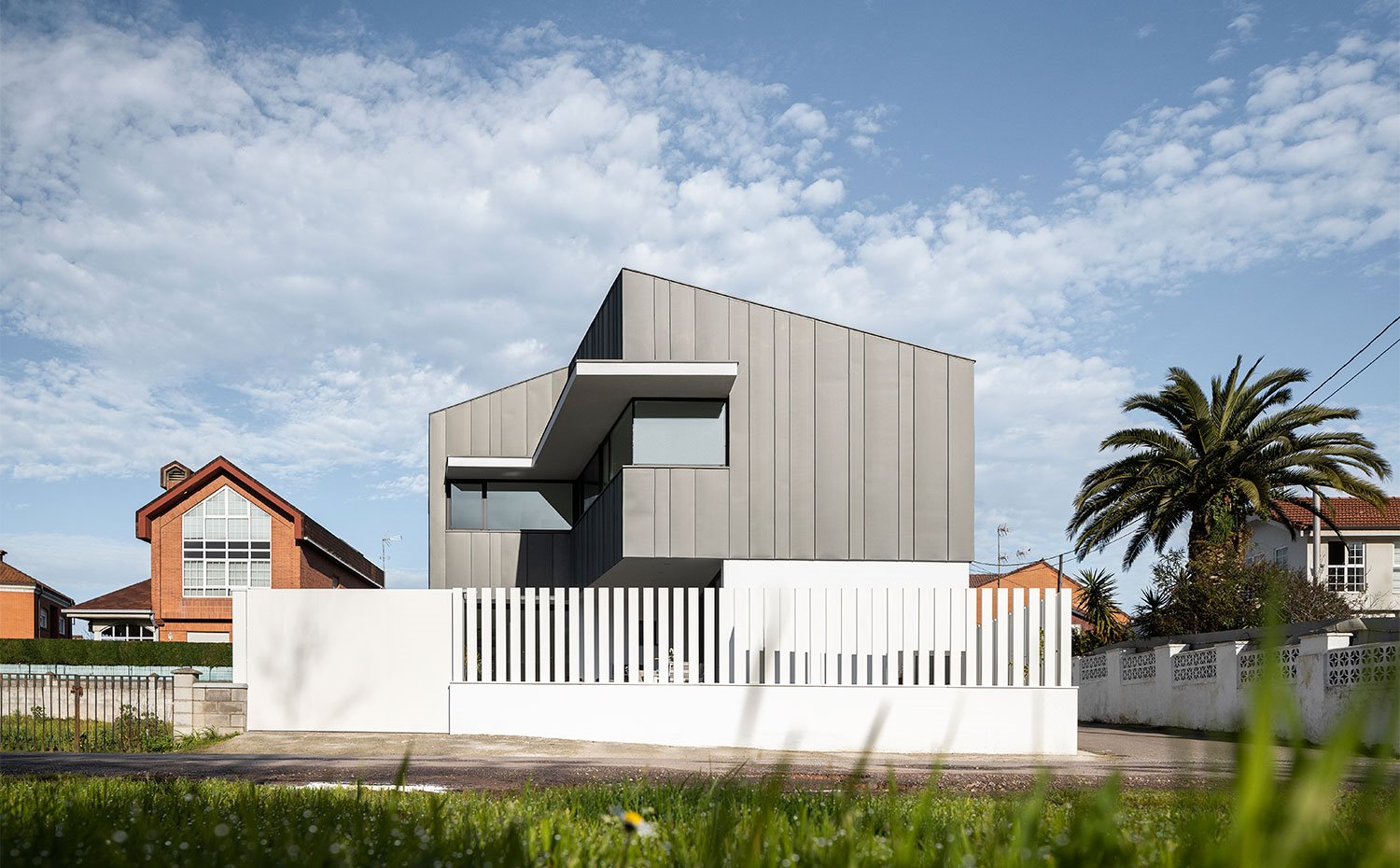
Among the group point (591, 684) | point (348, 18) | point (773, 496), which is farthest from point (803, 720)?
point (348, 18)

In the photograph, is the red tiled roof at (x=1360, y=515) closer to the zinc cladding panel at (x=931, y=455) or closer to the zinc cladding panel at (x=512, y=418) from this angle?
the zinc cladding panel at (x=931, y=455)

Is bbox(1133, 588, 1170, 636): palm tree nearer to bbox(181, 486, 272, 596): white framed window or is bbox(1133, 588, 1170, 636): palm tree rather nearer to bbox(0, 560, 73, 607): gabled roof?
bbox(181, 486, 272, 596): white framed window

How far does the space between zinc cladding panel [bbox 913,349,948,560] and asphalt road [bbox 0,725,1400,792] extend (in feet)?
15.1

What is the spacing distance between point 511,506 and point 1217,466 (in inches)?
702

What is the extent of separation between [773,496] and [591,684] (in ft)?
17.0

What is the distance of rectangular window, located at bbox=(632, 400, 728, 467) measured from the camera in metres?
20.4

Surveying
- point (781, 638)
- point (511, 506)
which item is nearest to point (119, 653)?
point (511, 506)

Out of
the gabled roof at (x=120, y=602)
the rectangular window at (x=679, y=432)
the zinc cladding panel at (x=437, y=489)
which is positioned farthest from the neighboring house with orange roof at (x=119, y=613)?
the rectangular window at (x=679, y=432)

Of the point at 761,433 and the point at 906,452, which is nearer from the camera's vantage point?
the point at 761,433

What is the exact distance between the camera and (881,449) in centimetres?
2066

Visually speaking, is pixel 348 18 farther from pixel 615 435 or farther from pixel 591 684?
pixel 615 435

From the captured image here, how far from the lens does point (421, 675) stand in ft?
56.0

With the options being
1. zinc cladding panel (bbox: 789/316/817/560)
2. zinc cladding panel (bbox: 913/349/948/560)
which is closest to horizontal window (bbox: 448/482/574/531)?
zinc cladding panel (bbox: 789/316/817/560)

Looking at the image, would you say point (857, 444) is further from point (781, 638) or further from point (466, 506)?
point (466, 506)
